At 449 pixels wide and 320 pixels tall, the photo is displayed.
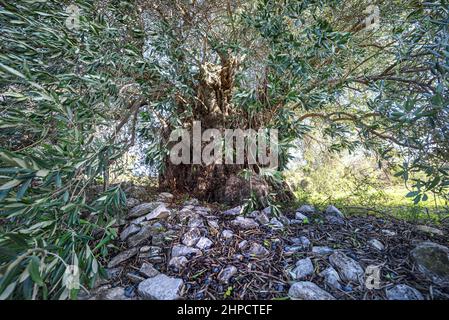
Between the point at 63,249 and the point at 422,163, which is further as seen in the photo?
the point at 422,163

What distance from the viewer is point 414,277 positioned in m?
1.20

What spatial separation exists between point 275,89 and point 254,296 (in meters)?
1.44

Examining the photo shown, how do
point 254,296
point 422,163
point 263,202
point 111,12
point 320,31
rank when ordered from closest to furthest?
point 254,296 → point 422,163 → point 320,31 → point 111,12 → point 263,202

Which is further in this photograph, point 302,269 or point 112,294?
point 302,269

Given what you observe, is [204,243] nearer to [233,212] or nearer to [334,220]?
[233,212]

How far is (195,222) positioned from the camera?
1.76 meters

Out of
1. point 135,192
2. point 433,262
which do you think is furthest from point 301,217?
point 135,192

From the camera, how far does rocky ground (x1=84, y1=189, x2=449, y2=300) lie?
1.14 meters

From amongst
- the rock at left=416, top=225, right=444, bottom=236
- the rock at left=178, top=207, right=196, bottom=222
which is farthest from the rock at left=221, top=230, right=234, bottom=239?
the rock at left=416, top=225, right=444, bottom=236

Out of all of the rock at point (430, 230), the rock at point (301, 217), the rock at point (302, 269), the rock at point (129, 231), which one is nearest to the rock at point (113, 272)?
the rock at point (129, 231)

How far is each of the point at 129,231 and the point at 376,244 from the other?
1764 millimetres

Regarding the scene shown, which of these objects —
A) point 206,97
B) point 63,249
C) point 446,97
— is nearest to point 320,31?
point 446,97

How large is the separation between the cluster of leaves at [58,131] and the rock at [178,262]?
0.38 metres

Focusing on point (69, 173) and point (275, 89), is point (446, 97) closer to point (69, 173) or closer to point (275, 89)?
point (275, 89)
